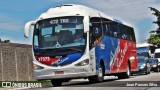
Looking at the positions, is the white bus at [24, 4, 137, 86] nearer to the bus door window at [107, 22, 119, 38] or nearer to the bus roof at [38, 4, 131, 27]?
the bus roof at [38, 4, 131, 27]

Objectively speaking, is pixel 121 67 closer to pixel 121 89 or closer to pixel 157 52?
pixel 121 89

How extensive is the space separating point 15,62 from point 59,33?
397 inches

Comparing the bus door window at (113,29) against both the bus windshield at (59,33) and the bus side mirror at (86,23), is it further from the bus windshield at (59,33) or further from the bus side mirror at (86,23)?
the bus side mirror at (86,23)

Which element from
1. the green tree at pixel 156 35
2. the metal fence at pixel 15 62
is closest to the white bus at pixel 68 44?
the metal fence at pixel 15 62

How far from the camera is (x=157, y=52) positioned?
51625 millimetres

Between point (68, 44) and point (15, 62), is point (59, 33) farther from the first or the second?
point (15, 62)

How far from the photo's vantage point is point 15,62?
28.0 meters

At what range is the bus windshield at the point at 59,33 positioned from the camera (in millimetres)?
18469

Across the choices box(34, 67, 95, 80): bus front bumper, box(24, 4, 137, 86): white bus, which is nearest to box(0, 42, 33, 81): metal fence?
box(24, 4, 137, 86): white bus

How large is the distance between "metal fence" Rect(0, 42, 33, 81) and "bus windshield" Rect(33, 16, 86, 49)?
301 inches

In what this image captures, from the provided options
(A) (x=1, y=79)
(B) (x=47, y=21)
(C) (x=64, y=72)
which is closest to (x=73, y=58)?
(C) (x=64, y=72)

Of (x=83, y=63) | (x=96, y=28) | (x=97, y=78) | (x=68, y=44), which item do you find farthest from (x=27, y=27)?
(x=97, y=78)

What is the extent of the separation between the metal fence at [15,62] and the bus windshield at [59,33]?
25.0ft

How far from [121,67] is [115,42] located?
186cm
